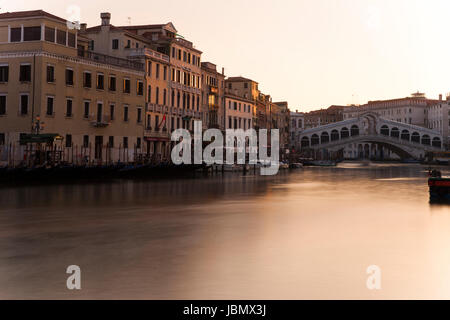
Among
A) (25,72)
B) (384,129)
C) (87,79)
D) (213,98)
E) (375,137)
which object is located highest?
(384,129)

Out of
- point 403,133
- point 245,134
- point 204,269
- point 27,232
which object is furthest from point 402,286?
point 403,133

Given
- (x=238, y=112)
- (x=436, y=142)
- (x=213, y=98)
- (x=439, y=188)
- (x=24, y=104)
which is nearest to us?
A: (x=439, y=188)

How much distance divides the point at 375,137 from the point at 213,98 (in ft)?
161

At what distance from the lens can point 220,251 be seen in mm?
10328

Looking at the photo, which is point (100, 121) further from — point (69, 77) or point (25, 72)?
point (25, 72)

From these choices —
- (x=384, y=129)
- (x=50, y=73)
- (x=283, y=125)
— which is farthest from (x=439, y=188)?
(x=384, y=129)

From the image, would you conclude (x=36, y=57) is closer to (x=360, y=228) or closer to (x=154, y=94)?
(x=154, y=94)

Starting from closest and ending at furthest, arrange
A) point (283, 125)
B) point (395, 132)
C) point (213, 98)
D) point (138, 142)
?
point (138, 142) < point (213, 98) < point (283, 125) < point (395, 132)

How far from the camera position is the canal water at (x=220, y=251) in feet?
24.4

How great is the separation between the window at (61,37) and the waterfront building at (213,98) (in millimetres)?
23620

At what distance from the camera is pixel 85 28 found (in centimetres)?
4791

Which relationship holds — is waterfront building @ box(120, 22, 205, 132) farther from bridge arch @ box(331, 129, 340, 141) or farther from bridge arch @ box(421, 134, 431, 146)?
bridge arch @ box(421, 134, 431, 146)
